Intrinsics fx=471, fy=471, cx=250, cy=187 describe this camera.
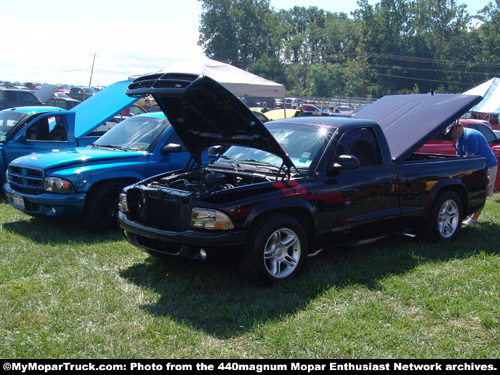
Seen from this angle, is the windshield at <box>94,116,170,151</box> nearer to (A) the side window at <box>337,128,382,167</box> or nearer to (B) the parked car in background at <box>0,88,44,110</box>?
(A) the side window at <box>337,128,382,167</box>

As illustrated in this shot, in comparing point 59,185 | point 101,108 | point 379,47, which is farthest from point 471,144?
point 379,47

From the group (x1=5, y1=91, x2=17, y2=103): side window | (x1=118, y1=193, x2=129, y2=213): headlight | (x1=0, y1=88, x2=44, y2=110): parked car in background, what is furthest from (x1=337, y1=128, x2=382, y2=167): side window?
(x1=5, y1=91, x2=17, y2=103): side window

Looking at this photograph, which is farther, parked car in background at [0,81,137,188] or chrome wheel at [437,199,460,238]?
parked car in background at [0,81,137,188]

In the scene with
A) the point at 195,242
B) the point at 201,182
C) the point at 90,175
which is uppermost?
the point at 201,182

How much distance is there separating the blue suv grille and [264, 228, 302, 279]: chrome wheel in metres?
3.54

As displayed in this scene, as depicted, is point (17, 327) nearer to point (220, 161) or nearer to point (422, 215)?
point (220, 161)

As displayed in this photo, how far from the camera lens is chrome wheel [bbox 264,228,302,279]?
4.49 meters

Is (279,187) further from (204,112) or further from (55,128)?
(55,128)

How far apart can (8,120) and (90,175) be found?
429cm

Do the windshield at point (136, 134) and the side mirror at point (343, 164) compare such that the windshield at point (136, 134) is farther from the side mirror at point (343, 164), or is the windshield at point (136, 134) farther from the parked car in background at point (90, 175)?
the side mirror at point (343, 164)

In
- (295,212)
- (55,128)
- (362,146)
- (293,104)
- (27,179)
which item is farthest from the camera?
(293,104)

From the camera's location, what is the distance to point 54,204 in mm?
6141
